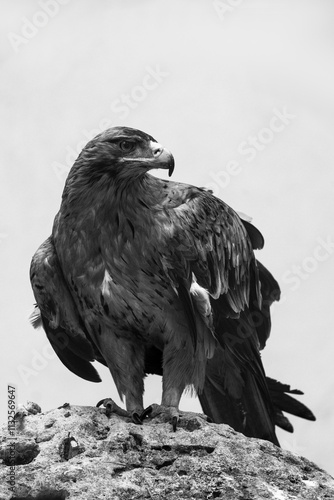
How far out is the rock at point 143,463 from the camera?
8055mm

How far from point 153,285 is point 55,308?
1.25 metres

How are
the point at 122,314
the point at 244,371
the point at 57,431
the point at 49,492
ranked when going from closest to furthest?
the point at 49,492 → the point at 57,431 → the point at 122,314 → the point at 244,371

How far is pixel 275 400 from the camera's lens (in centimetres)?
1089

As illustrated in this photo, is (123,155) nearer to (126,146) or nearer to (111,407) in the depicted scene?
(126,146)

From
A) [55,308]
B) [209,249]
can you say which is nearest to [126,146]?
[209,249]

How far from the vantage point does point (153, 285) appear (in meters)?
10.3

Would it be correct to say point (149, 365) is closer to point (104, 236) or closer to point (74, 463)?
point (104, 236)

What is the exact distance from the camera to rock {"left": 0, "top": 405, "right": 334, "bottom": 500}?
8.05 m

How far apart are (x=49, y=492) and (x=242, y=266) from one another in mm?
3933

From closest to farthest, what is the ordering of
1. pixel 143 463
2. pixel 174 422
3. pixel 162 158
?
pixel 143 463 → pixel 174 422 → pixel 162 158

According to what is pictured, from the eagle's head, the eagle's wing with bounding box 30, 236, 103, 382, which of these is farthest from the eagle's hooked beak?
the eagle's wing with bounding box 30, 236, 103, 382

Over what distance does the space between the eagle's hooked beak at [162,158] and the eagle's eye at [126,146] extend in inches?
7.2

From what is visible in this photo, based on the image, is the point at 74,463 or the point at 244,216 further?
the point at 244,216

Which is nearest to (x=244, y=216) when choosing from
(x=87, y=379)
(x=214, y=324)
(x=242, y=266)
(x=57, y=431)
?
(x=242, y=266)
